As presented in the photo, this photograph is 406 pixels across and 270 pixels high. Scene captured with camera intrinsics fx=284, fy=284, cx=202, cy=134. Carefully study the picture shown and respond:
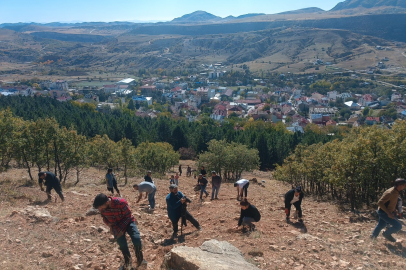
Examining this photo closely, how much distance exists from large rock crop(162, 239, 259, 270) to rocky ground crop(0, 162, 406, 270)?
46 cm

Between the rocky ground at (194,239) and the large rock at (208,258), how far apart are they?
459mm

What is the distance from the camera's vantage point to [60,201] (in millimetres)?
12258

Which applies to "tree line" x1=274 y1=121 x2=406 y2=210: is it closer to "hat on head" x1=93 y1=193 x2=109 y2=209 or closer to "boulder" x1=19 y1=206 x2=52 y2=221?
"hat on head" x1=93 y1=193 x2=109 y2=209

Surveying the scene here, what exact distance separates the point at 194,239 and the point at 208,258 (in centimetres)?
199

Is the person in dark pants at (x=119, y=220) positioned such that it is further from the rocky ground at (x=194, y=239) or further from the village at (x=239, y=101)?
the village at (x=239, y=101)

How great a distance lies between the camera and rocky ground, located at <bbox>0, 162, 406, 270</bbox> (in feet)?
22.8

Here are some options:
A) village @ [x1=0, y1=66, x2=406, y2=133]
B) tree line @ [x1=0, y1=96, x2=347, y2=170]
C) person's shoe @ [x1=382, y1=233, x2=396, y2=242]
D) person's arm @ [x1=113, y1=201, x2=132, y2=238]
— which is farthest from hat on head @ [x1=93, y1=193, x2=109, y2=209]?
village @ [x1=0, y1=66, x2=406, y2=133]

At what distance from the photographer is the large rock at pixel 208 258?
19.7 ft

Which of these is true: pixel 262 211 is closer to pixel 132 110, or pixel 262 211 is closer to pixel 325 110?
pixel 132 110

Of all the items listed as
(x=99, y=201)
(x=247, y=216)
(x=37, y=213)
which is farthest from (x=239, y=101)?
(x=99, y=201)

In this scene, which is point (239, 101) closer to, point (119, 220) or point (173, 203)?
point (173, 203)

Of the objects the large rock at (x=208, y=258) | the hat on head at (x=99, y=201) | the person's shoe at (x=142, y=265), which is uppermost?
the hat on head at (x=99, y=201)

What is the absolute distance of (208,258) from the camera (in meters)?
6.33

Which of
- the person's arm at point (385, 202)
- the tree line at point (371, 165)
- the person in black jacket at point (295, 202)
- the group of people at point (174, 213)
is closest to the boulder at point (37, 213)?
the group of people at point (174, 213)
